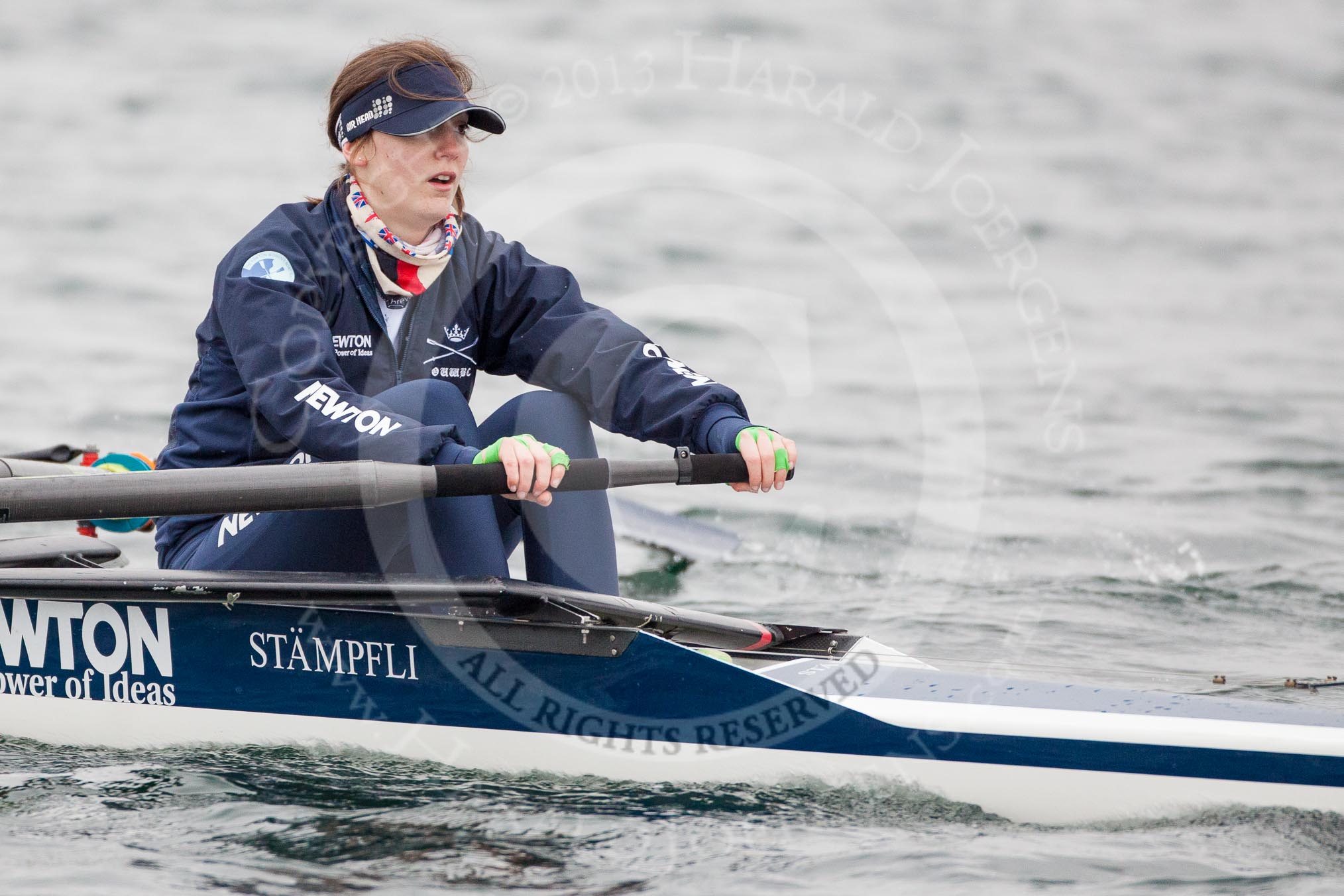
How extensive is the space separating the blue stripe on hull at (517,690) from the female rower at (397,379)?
155mm

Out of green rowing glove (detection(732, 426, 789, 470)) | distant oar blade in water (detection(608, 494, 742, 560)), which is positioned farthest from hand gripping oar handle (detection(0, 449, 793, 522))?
distant oar blade in water (detection(608, 494, 742, 560))

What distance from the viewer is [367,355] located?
124 inches

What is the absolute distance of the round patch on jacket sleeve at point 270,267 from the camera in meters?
2.96

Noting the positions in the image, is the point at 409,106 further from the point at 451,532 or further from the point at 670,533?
the point at 670,533

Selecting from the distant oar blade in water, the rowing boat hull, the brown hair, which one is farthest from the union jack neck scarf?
the distant oar blade in water

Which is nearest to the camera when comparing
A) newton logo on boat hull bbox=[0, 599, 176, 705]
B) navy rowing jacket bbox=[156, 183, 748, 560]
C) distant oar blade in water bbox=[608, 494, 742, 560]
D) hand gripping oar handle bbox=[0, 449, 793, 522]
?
hand gripping oar handle bbox=[0, 449, 793, 522]

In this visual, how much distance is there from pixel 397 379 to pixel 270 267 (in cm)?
39

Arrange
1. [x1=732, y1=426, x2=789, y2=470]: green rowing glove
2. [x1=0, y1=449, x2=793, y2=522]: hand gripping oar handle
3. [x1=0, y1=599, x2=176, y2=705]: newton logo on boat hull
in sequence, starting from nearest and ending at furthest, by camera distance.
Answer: [x1=0, y1=449, x2=793, y2=522]: hand gripping oar handle
[x1=732, y1=426, x2=789, y2=470]: green rowing glove
[x1=0, y1=599, x2=176, y2=705]: newton logo on boat hull

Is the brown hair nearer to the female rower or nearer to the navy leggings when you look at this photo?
the female rower

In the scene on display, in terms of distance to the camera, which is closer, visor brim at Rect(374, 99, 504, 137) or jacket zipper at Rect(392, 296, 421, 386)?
visor brim at Rect(374, 99, 504, 137)

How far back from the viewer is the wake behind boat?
2.78m

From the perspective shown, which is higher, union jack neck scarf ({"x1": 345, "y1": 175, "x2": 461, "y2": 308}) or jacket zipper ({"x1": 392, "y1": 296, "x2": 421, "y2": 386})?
union jack neck scarf ({"x1": 345, "y1": 175, "x2": 461, "y2": 308})

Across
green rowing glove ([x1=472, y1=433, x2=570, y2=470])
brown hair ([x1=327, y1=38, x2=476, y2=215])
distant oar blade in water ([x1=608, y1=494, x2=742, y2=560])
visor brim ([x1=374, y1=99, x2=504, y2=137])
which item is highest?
brown hair ([x1=327, y1=38, x2=476, y2=215])

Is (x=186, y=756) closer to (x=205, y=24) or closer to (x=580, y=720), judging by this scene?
(x=580, y=720)
